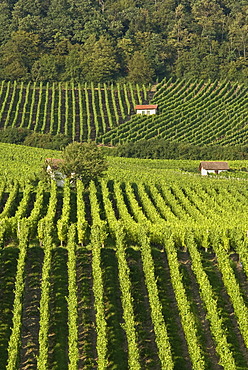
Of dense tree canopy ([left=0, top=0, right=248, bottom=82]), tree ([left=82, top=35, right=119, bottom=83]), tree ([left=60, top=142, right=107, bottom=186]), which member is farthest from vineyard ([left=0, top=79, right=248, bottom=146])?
tree ([left=60, top=142, right=107, bottom=186])

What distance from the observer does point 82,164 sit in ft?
177

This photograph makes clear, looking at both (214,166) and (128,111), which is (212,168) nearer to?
(214,166)

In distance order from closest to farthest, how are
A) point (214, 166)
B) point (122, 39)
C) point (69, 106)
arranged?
point (214, 166) → point (69, 106) → point (122, 39)

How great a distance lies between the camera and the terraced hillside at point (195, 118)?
3903 inches

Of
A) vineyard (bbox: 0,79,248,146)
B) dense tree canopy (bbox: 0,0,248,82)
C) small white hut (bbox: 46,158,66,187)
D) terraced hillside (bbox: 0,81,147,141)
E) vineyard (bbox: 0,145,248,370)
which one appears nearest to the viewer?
vineyard (bbox: 0,145,248,370)

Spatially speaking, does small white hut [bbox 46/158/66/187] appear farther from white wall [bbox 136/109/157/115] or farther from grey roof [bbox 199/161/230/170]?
white wall [bbox 136/109/157/115]

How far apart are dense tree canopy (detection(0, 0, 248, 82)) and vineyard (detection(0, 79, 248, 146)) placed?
514 cm

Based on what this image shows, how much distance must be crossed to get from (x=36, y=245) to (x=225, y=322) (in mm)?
14398

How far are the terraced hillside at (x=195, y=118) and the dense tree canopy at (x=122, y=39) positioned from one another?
6.76m

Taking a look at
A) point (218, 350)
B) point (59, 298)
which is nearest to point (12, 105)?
point (59, 298)

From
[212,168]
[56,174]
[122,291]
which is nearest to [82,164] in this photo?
[56,174]

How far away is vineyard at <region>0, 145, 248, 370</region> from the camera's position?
2655cm

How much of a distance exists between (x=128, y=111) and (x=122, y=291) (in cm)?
8108

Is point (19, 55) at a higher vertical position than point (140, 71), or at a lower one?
higher
